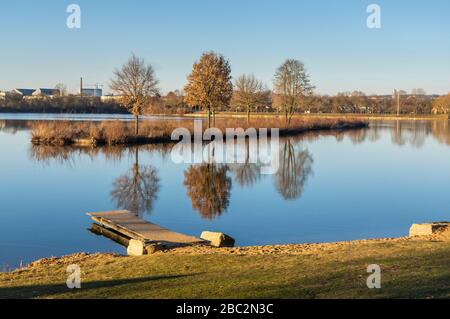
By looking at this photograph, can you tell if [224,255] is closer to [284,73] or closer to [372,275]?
[372,275]

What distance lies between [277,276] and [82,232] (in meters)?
7.61

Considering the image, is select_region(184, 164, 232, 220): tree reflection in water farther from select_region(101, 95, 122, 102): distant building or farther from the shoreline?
select_region(101, 95, 122, 102): distant building

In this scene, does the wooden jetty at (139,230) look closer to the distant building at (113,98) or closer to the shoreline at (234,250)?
the shoreline at (234,250)

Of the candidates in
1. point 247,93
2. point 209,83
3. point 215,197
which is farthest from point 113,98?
point 215,197

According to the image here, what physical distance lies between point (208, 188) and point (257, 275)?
513 inches

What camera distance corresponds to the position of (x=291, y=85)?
5969 centimetres

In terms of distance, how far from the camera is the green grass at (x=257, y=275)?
A: 6320mm

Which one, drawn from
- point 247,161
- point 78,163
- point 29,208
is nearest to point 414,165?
point 247,161

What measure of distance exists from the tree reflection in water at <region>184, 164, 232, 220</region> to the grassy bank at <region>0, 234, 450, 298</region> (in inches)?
238

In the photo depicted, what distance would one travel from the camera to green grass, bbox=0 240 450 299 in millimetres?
6320

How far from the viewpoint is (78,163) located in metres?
27.1

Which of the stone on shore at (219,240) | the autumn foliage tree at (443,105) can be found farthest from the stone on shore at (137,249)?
the autumn foliage tree at (443,105)

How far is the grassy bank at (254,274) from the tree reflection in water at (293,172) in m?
9.54

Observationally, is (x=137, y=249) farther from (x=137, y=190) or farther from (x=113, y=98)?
(x=113, y=98)
